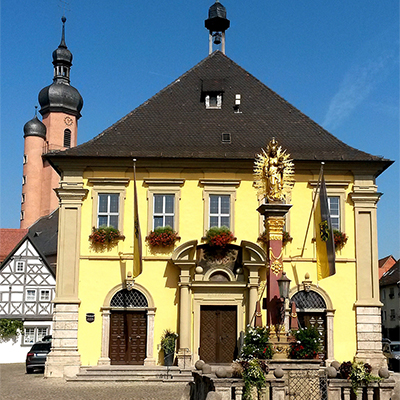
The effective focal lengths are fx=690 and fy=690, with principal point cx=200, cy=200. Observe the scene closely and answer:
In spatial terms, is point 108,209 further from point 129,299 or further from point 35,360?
point 35,360

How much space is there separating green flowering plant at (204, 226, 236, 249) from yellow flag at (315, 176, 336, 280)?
3.33 meters

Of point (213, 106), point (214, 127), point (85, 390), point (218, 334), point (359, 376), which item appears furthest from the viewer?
point (213, 106)

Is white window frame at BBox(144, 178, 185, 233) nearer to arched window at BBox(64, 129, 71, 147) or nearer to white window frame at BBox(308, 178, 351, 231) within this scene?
white window frame at BBox(308, 178, 351, 231)

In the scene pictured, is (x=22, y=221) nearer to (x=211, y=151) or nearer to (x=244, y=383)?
(x=211, y=151)

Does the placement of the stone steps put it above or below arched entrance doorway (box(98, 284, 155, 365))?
below

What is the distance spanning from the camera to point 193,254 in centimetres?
2512

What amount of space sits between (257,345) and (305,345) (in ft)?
3.90

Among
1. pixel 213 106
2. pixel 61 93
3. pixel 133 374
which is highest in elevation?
pixel 61 93

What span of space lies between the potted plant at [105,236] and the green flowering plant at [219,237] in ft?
10.4

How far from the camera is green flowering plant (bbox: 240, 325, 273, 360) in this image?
1670 centimetres

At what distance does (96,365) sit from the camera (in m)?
24.6

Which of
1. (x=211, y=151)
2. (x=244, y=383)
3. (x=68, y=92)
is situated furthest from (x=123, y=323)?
(x=68, y=92)

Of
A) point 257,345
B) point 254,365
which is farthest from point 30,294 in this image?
point 254,365

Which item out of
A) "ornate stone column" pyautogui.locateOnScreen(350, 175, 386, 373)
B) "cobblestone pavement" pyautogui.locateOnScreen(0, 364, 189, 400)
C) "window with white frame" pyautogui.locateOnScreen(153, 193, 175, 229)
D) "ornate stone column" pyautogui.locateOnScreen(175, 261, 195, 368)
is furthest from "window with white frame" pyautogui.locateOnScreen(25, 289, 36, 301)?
"ornate stone column" pyautogui.locateOnScreen(350, 175, 386, 373)
